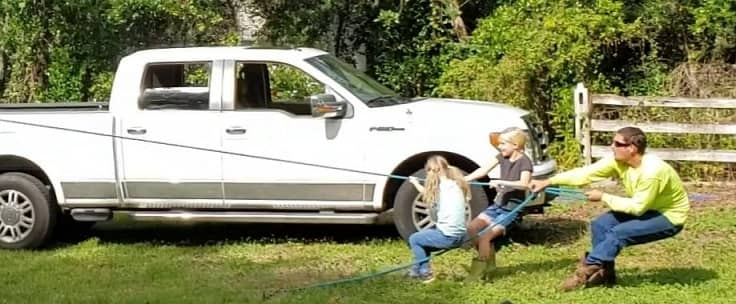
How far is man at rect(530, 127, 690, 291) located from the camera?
7152mm

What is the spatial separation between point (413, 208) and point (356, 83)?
1.36 m

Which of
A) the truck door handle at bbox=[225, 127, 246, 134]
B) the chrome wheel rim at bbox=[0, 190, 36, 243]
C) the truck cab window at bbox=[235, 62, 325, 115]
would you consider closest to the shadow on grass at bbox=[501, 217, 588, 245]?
the truck cab window at bbox=[235, 62, 325, 115]

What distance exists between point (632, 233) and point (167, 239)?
469 centimetres

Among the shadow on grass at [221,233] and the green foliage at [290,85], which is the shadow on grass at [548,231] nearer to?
the shadow on grass at [221,233]

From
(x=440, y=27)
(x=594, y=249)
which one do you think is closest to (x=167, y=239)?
(x=594, y=249)

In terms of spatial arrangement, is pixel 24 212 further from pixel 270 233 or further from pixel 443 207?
pixel 443 207

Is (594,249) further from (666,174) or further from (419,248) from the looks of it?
(419,248)

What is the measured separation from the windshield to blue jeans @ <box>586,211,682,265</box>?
2631 millimetres

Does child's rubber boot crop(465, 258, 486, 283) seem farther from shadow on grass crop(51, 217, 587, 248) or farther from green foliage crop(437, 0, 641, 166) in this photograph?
green foliage crop(437, 0, 641, 166)

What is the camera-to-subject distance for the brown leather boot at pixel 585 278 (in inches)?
291

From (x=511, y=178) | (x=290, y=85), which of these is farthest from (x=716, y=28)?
(x=511, y=178)

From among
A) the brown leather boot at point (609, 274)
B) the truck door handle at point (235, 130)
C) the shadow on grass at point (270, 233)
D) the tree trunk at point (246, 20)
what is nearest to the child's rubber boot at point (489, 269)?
the brown leather boot at point (609, 274)

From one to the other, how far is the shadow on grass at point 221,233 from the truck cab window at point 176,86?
134cm

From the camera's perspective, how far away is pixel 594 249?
740 cm
